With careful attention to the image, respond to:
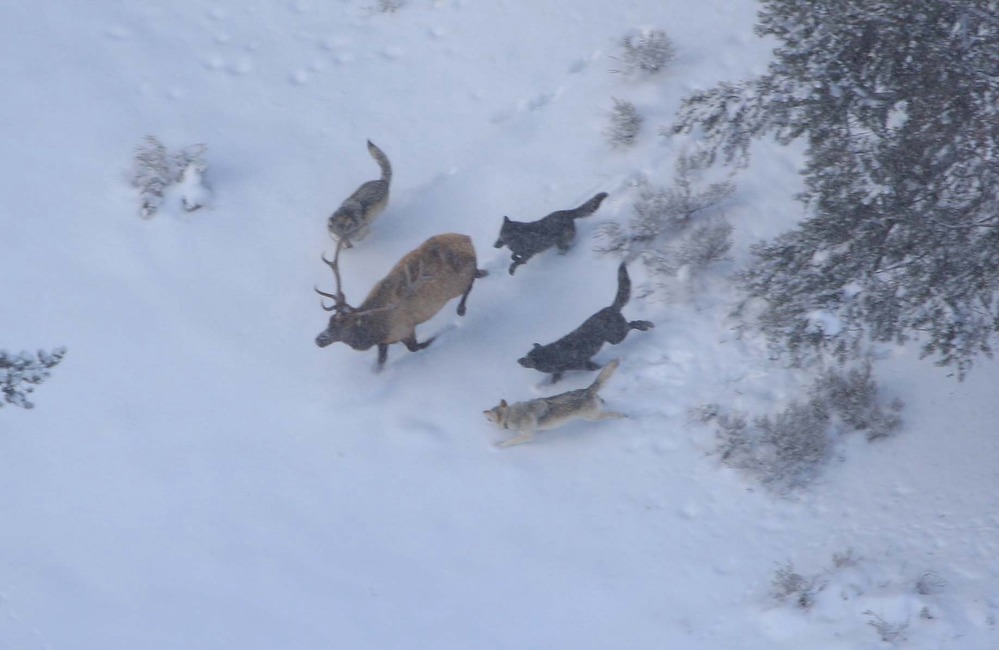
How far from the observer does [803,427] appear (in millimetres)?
7516

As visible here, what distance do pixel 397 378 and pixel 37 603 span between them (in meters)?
3.34

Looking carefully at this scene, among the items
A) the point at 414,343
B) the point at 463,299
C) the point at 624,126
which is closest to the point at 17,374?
the point at 414,343

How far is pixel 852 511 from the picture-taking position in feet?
23.7

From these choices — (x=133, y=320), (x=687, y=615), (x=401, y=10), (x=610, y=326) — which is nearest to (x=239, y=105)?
(x=401, y=10)

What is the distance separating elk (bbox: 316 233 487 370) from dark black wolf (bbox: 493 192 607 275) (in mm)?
440

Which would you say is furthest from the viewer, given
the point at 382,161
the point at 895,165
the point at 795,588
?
the point at 382,161

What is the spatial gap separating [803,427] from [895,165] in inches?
89.3

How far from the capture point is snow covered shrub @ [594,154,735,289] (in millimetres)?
8852

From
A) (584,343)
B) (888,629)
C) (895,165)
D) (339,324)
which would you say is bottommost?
(888,629)

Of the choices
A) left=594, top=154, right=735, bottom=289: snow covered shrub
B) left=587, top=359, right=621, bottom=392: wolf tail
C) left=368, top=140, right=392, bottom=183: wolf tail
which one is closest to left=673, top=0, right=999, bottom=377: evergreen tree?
left=587, top=359, right=621, bottom=392: wolf tail

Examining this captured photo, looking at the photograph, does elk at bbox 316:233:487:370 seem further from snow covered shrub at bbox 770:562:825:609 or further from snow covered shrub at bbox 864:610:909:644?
snow covered shrub at bbox 864:610:909:644

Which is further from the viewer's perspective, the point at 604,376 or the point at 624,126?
the point at 624,126

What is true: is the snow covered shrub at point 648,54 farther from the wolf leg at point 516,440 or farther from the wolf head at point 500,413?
the wolf leg at point 516,440

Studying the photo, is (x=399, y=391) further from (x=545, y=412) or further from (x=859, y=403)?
(x=859, y=403)
